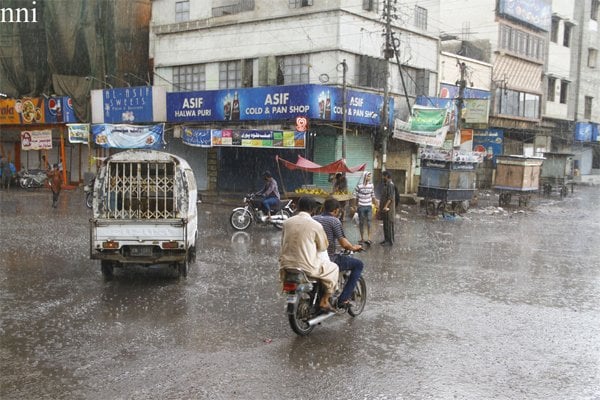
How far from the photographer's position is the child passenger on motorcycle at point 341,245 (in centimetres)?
732

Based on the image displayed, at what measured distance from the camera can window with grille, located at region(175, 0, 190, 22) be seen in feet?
95.4

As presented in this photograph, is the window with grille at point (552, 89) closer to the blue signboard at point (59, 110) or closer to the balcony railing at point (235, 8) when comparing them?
the balcony railing at point (235, 8)

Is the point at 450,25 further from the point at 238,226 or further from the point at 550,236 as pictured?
the point at 238,226

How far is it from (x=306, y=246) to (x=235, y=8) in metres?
22.9

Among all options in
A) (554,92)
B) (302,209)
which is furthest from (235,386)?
(554,92)

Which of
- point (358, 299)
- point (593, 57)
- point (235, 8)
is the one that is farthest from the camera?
point (593, 57)

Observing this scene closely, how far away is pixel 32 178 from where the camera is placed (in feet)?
99.9

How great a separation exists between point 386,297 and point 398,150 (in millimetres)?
20474

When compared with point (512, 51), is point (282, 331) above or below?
below

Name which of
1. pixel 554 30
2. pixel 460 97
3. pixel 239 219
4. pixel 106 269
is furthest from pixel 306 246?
pixel 554 30

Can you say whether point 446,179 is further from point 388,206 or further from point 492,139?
point 492,139

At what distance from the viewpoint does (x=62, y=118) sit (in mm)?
30328

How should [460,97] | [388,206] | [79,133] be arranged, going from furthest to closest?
[79,133] < [460,97] < [388,206]

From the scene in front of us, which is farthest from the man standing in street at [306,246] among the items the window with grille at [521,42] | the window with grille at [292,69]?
the window with grille at [521,42]
